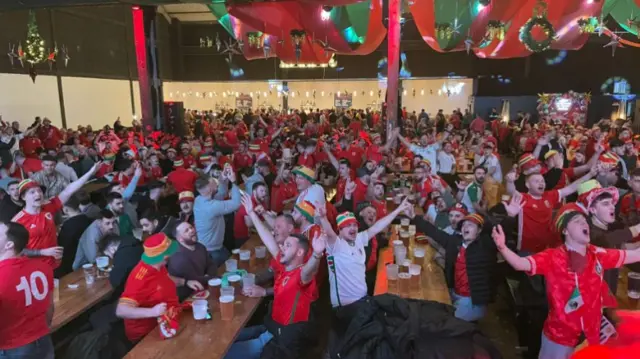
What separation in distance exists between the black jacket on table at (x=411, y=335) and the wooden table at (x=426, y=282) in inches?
65.5

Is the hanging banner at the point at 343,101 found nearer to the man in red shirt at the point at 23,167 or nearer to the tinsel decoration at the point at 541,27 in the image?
the tinsel decoration at the point at 541,27

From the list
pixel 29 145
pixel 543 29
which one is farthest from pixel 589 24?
pixel 29 145

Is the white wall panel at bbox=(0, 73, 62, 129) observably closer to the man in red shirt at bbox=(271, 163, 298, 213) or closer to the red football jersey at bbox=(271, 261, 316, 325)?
the man in red shirt at bbox=(271, 163, 298, 213)

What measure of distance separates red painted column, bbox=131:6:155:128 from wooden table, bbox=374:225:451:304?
396 inches

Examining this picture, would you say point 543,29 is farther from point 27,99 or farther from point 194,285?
point 27,99

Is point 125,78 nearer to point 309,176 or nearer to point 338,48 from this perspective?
point 338,48

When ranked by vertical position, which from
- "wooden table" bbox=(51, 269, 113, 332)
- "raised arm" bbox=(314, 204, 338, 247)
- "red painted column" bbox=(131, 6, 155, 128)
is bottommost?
"wooden table" bbox=(51, 269, 113, 332)

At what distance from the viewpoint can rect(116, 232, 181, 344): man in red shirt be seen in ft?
10.8

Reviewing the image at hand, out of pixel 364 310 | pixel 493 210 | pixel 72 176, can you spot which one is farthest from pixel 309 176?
pixel 72 176

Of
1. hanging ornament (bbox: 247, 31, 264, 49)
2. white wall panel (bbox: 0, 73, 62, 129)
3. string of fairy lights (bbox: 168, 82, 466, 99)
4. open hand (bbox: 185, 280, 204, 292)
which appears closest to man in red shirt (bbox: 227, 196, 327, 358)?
open hand (bbox: 185, 280, 204, 292)

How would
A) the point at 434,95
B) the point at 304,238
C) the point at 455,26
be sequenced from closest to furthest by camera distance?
the point at 304,238 → the point at 455,26 → the point at 434,95

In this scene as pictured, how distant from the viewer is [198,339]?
10.8 ft

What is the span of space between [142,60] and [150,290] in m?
10.9

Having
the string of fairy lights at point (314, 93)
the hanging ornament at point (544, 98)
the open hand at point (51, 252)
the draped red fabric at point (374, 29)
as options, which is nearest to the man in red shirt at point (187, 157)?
the open hand at point (51, 252)
